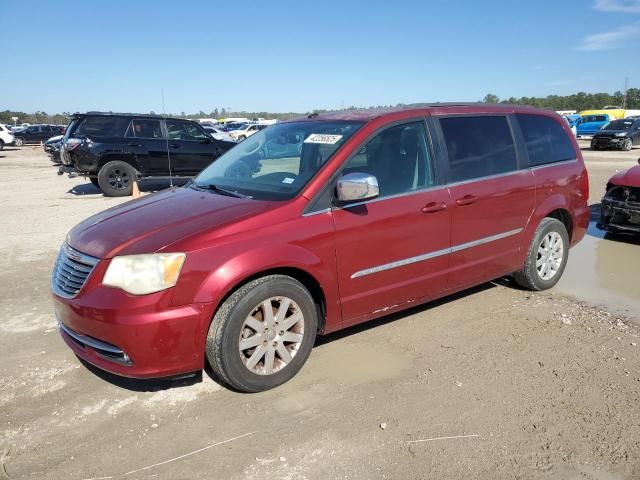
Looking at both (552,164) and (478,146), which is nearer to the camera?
(478,146)

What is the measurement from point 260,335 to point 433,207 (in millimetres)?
1704

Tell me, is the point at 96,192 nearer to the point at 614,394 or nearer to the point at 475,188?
the point at 475,188

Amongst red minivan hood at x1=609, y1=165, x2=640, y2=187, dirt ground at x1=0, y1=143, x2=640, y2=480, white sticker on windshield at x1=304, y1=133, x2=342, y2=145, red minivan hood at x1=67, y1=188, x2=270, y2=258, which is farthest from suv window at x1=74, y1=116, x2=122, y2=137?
red minivan hood at x1=609, y1=165, x2=640, y2=187

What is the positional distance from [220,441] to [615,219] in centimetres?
627

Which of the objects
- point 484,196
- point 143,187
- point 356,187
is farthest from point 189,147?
point 356,187

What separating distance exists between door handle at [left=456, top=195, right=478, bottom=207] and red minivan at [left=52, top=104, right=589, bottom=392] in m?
0.02

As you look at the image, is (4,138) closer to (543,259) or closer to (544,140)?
(544,140)

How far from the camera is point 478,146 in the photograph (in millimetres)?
4562

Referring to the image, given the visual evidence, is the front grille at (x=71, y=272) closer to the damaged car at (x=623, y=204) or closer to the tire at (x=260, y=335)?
the tire at (x=260, y=335)

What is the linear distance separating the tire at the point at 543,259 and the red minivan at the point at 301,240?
1.1 inches

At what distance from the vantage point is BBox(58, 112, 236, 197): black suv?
1224cm

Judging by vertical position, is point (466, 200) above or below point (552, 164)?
below

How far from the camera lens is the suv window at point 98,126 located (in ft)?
40.7

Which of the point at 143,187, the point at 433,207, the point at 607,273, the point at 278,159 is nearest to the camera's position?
the point at 433,207
